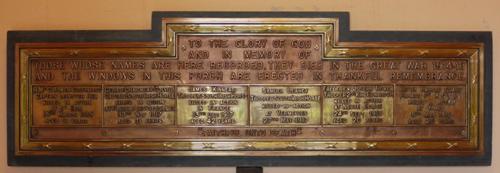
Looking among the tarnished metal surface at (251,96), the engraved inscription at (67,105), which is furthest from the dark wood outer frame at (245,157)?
the engraved inscription at (67,105)

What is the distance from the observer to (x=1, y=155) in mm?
2648

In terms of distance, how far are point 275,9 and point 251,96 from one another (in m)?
0.53

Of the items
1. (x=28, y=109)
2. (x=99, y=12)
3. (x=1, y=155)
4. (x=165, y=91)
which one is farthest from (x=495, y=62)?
(x=1, y=155)

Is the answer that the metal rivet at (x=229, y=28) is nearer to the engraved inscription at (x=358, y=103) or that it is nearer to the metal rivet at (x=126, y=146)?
the engraved inscription at (x=358, y=103)

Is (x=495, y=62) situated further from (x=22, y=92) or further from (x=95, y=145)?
(x=22, y=92)

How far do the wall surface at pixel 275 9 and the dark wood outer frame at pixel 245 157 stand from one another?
7cm

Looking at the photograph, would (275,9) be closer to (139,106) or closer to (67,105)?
(139,106)

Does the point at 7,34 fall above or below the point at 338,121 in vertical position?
above

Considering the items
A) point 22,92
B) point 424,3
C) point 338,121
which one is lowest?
point 338,121

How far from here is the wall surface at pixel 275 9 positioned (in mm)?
2582

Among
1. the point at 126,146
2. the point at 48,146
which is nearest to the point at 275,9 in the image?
the point at 126,146

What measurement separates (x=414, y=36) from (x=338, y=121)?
2.13 ft

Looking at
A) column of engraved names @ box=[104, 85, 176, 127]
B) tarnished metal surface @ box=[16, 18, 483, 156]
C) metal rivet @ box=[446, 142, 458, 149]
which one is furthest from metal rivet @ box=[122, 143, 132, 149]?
metal rivet @ box=[446, 142, 458, 149]

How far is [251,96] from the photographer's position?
8.32ft
